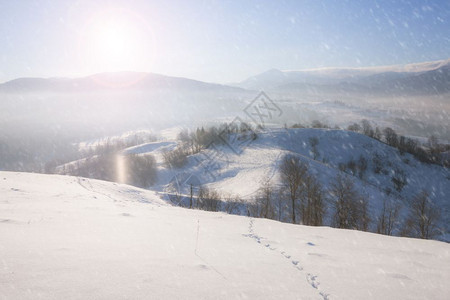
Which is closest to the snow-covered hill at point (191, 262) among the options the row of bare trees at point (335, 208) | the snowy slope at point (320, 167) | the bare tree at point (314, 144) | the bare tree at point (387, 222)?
the row of bare trees at point (335, 208)

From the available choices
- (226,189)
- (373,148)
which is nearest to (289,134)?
(373,148)

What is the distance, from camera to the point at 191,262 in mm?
4703

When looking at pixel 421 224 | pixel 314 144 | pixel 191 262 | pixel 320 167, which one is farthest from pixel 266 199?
pixel 314 144

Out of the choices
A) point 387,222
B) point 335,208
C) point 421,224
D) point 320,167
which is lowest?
point 387,222

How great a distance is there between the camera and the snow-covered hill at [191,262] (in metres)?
3.44

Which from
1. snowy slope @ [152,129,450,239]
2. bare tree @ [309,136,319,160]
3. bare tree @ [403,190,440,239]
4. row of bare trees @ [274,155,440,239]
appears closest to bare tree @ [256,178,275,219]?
row of bare trees @ [274,155,440,239]

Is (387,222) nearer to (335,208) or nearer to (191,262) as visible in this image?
(335,208)

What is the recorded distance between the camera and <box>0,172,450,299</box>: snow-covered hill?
3438mm

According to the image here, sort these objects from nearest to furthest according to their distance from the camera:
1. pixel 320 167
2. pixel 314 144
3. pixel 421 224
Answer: pixel 421 224 → pixel 320 167 → pixel 314 144

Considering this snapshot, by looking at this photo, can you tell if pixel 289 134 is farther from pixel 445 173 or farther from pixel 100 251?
pixel 100 251

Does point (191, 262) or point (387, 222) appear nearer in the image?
point (191, 262)

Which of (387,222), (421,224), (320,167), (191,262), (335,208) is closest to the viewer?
(191,262)

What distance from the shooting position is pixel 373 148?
84.9 m

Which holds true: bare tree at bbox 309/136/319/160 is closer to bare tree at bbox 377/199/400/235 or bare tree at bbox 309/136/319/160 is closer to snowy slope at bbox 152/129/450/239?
snowy slope at bbox 152/129/450/239
